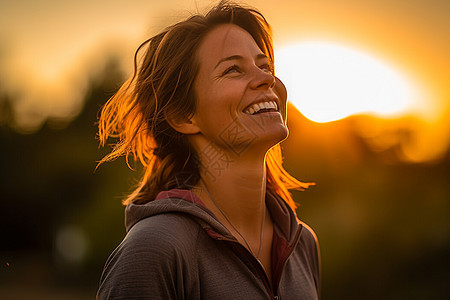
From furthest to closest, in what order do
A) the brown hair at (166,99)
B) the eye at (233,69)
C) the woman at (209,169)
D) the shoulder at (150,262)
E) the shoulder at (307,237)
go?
the shoulder at (307,237) → the brown hair at (166,99) → the eye at (233,69) → the woman at (209,169) → the shoulder at (150,262)

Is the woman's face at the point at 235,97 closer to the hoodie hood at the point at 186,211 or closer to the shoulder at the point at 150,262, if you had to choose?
the hoodie hood at the point at 186,211

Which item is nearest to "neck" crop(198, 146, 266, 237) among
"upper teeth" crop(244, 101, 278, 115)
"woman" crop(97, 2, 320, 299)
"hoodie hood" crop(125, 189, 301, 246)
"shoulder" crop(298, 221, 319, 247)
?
"woman" crop(97, 2, 320, 299)

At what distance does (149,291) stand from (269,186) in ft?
4.03

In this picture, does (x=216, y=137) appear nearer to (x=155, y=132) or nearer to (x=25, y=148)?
(x=155, y=132)

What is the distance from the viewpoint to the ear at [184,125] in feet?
8.44

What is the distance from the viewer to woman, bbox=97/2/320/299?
6.82ft

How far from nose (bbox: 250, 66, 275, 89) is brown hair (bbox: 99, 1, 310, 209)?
333mm

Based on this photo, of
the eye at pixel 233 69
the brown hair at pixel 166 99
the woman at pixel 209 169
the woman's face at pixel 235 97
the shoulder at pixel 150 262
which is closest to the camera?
the shoulder at pixel 150 262

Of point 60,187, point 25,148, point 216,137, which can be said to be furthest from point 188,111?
point 25,148

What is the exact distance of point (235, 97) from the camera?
2422mm

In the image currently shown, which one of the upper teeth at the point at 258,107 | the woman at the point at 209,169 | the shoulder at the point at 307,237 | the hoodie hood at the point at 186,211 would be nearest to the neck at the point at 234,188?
the woman at the point at 209,169

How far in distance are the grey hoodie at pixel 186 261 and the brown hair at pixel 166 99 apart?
0.34 metres

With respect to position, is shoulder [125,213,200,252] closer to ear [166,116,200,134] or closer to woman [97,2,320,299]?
woman [97,2,320,299]

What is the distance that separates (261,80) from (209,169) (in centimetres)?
54
